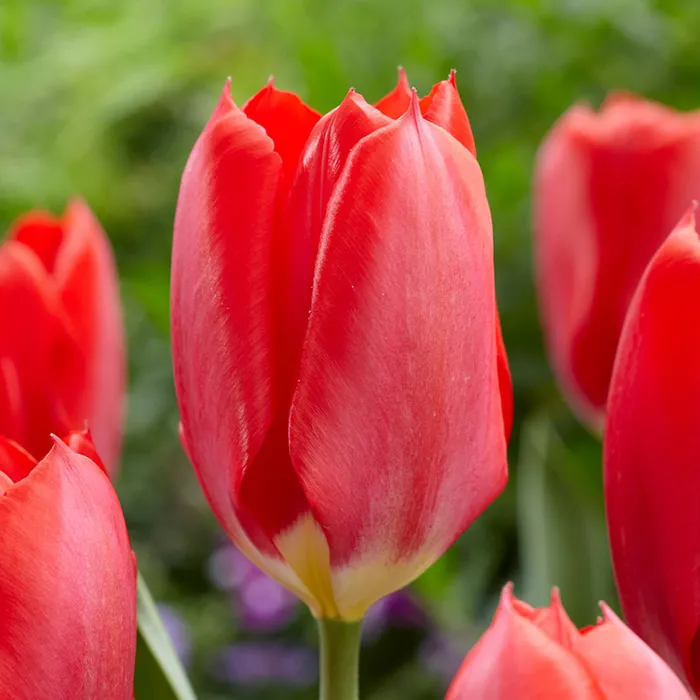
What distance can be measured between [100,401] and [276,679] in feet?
2.86

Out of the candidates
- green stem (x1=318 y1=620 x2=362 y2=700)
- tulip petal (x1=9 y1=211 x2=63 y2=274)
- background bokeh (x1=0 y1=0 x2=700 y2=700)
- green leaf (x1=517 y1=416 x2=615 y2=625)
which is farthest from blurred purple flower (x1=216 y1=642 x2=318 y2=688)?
green stem (x1=318 y1=620 x2=362 y2=700)

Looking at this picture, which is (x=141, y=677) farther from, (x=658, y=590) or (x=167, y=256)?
(x=167, y=256)

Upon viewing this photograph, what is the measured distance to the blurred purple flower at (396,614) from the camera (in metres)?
1.14

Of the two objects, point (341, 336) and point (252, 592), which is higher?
point (341, 336)

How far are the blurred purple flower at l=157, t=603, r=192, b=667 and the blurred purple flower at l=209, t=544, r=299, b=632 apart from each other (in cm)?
6

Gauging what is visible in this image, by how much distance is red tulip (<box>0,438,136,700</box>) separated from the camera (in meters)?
0.24

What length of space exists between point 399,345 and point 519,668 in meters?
0.07

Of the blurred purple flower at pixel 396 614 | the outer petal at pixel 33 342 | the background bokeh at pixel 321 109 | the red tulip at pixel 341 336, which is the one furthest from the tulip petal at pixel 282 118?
the blurred purple flower at pixel 396 614

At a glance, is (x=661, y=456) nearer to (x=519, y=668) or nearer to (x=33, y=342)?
(x=519, y=668)

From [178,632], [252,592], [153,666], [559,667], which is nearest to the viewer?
[559,667]

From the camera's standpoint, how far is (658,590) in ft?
0.91

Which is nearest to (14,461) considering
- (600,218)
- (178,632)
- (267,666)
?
(600,218)

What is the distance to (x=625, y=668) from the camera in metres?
0.21

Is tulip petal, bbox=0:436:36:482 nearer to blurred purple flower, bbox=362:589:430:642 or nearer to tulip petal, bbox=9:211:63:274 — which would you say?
tulip petal, bbox=9:211:63:274
